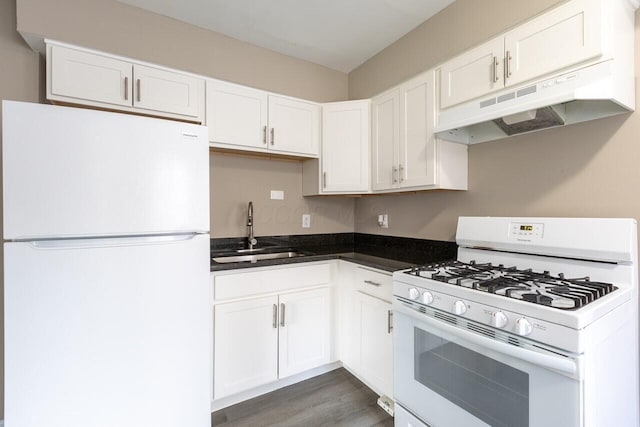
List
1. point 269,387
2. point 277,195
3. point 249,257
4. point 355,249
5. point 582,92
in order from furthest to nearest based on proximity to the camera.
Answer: point 355,249
point 277,195
point 249,257
point 269,387
point 582,92

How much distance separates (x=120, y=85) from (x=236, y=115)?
0.68 meters

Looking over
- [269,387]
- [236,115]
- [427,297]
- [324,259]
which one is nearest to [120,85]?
[236,115]

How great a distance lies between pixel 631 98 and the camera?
1267mm

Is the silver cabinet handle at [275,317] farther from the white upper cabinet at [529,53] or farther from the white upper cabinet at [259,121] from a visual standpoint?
the white upper cabinet at [529,53]

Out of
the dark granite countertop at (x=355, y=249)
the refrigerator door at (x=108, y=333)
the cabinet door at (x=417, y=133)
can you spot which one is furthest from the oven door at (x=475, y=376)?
the refrigerator door at (x=108, y=333)

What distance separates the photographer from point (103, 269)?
1.28m

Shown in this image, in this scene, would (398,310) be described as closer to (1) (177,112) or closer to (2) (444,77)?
(2) (444,77)

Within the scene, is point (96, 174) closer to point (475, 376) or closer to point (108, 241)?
point (108, 241)

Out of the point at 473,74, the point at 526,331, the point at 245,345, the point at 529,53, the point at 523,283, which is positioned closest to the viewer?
the point at 526,331

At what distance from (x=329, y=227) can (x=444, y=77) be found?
1.55m

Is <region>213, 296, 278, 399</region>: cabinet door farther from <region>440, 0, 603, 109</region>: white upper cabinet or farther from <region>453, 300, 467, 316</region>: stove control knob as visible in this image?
<region>440, 0, 603, 109</region>: white upper cabinet

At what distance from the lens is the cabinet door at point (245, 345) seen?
180 centimetres

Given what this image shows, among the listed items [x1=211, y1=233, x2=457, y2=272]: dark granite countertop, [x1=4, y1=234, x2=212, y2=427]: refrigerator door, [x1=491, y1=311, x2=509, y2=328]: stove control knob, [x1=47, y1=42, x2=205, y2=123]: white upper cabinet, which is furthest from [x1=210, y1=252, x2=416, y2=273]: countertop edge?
[x1=47, y1=42, x2=205, y2=123]: white upper cabinet

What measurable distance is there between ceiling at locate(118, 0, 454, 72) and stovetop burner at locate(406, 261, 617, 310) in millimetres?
1660
